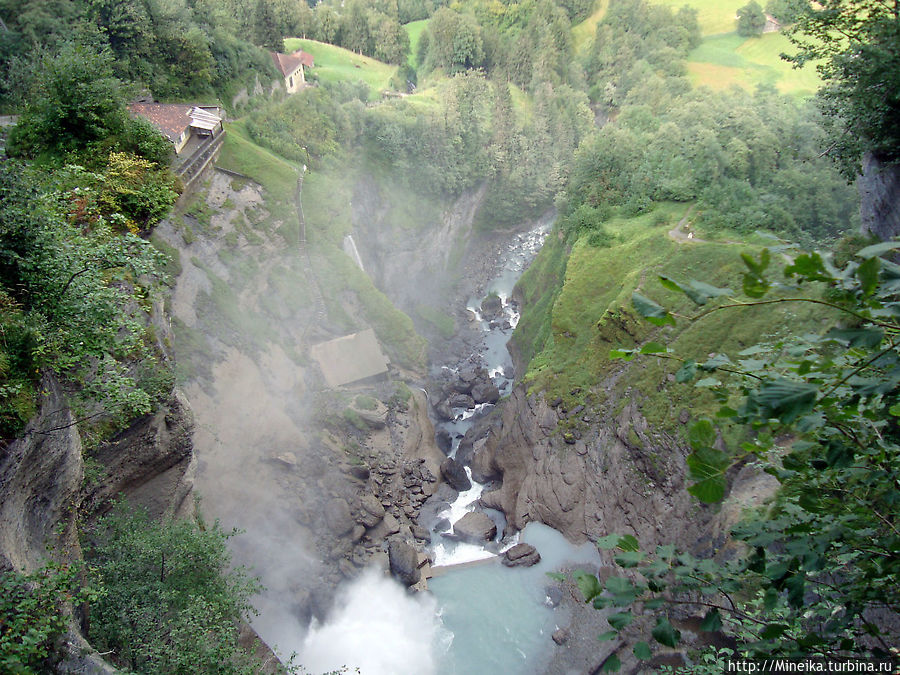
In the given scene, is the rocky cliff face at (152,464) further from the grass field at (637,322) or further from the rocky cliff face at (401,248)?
the rocky cliff face at (401,248)

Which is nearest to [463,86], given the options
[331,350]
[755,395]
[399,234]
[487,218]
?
[487,218]

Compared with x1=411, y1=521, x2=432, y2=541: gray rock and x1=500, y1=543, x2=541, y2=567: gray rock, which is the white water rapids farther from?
x1=411, y1=521, x2=432, y2=541: gray rock

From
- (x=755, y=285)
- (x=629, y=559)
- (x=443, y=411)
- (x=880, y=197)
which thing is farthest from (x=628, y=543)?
(x=443, y=411)

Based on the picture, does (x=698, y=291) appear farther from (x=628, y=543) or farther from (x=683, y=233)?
(x=683, y=233)

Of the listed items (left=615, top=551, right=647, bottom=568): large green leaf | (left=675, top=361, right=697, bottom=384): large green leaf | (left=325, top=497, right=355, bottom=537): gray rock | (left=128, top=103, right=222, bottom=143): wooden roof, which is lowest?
(left=325, top=497, right=355, bottom=537): gray rock

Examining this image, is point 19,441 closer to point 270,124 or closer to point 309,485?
point 309,485

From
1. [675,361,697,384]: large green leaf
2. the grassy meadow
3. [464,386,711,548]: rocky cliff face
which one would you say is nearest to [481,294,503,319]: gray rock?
[464,386,711,548]: rocky cliff face
